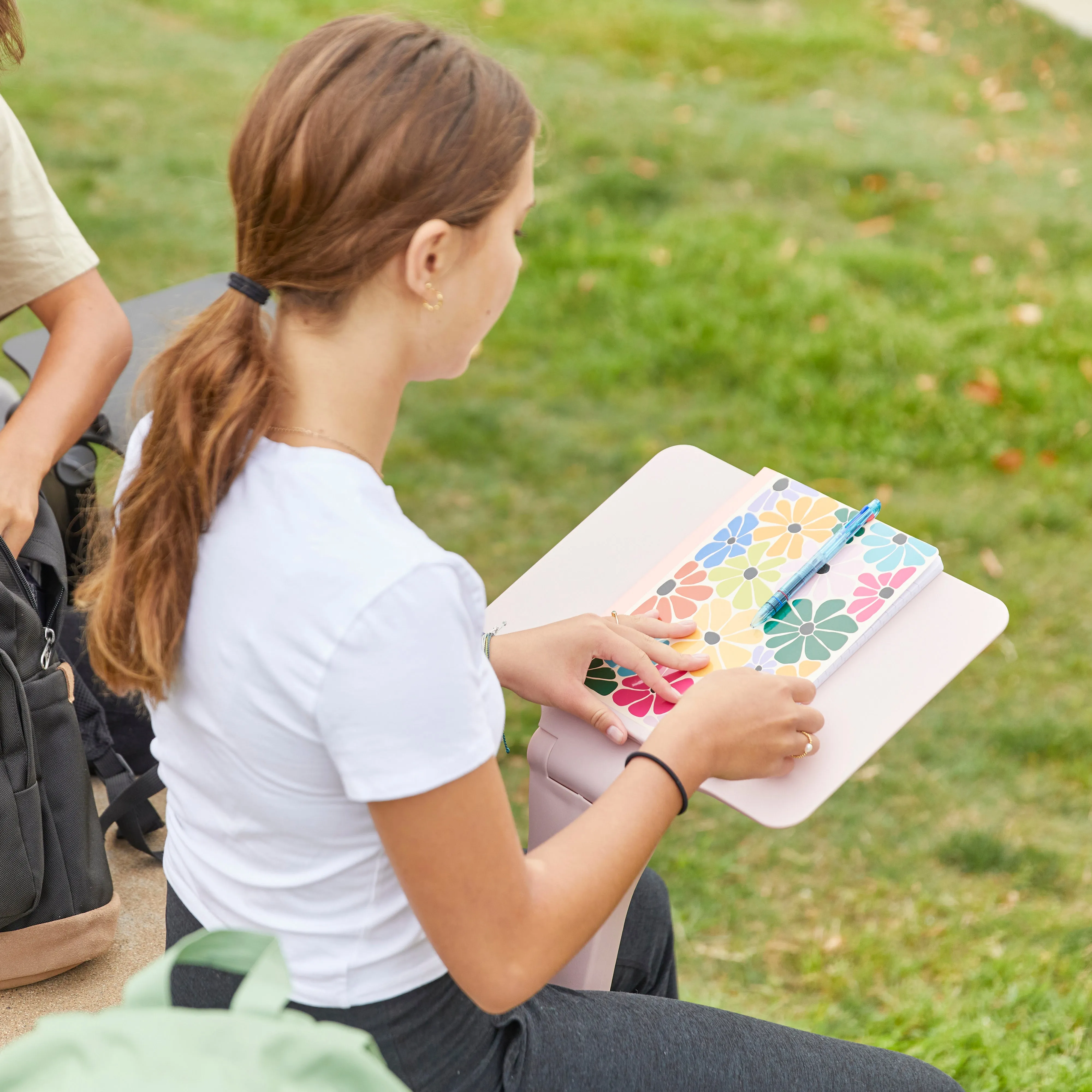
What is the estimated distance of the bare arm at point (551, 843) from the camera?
3.35 ft

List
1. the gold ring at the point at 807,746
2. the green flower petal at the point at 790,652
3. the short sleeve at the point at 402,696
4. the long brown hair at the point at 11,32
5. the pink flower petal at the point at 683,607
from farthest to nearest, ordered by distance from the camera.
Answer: the long brown hair at the point at 11,32
the pink flower petal at the point at 683,607
the green flower petal at the point at 790,652
the gold ring at the point at 807,746
the short sleeve at the point at 402,696

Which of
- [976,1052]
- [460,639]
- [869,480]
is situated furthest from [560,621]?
[869,480]

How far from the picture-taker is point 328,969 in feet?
3.73

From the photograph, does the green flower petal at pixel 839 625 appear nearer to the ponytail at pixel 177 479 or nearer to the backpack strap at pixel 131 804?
the ponytail at pixel 177 479

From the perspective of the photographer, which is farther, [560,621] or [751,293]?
[751,293]

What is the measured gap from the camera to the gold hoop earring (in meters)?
1.13

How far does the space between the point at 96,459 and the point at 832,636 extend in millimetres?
1328

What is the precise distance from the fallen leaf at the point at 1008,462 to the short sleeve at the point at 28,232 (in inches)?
95.5

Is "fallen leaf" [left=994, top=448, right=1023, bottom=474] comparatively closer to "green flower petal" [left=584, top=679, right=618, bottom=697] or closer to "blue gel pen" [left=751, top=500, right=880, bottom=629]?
"blue gel pen" [left=751, top=500, right=880, bottom=629]

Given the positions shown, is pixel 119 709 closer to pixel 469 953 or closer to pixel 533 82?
pixel 469 953

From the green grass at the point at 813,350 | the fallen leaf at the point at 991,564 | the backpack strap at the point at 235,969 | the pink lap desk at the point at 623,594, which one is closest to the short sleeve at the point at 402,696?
the backpack strap at the point at 235,969

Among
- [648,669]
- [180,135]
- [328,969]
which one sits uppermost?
[648,669]

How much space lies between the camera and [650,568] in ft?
5.24

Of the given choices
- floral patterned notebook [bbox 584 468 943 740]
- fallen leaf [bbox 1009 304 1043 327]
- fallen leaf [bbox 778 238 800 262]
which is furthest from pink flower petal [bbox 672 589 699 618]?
fallen leaf [bbox 778 238 800 262]
